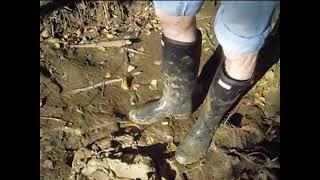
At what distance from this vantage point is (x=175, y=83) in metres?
1.96

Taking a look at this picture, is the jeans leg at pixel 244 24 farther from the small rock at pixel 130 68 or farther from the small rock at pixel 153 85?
the small rock at pixel 130 68

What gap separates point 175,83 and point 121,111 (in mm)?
330

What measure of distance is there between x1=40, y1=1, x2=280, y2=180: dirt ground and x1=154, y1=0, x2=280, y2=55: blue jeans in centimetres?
57

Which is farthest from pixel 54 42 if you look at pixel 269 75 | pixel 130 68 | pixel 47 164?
pixel 269 75

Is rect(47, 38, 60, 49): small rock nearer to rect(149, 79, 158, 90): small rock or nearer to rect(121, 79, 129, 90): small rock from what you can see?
rect(121, 79, 129, 90): small rock

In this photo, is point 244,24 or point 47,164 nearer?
point 244,24

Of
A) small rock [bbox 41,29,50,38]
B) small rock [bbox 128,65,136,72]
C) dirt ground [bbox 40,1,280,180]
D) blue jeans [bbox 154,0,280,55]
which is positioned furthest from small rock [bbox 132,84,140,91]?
blue jeans [bbox 154,0,280,55]

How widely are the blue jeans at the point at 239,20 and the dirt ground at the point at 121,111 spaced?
0.57 meters

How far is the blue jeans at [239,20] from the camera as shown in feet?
4.60

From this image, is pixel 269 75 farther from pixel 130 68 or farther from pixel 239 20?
pixel 239 20

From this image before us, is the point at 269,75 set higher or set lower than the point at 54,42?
lower

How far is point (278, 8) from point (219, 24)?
20cm

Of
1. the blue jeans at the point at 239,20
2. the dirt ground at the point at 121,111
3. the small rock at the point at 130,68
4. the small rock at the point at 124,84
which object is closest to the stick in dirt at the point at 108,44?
the dirt ground at the point at 121,111
